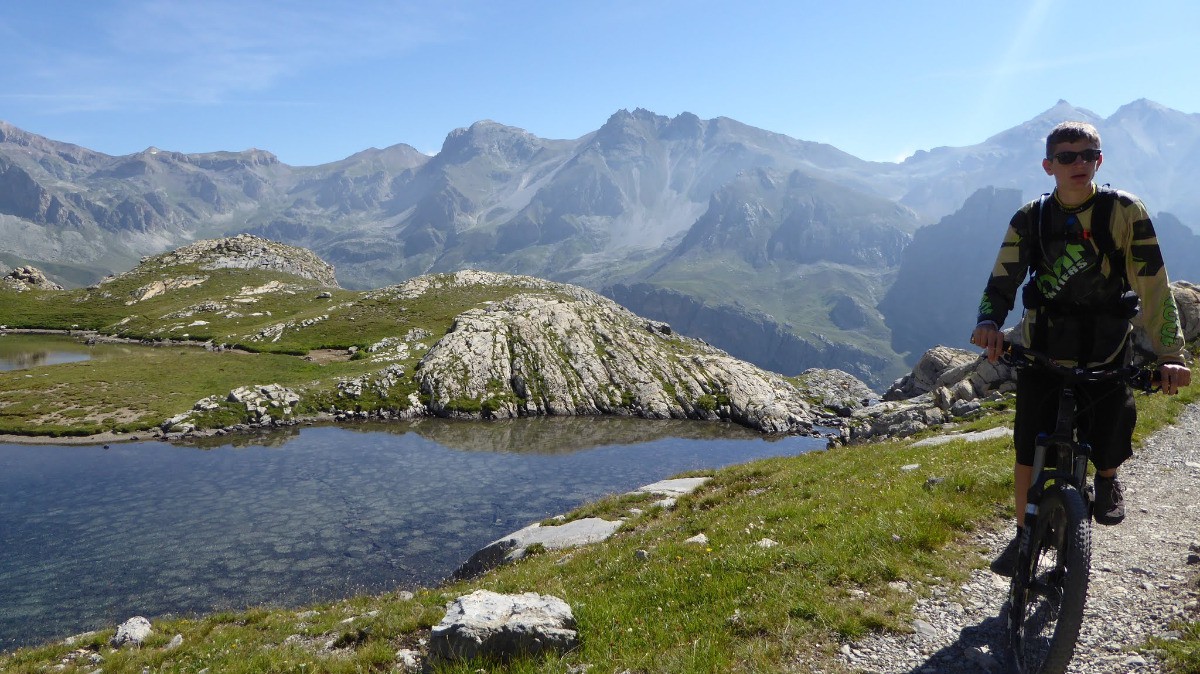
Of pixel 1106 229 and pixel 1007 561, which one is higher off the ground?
pixel 1106 229

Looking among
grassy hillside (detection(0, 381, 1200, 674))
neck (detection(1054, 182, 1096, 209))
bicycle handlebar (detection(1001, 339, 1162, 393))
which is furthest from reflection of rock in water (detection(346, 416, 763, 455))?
neck (detection(1054, 182, 1096, 209))

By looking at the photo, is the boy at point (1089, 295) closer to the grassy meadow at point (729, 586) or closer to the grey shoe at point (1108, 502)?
the grey shoe at point (1108, 502)

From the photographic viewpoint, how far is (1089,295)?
7.25 metres

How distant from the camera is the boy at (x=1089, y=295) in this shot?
7164 mm

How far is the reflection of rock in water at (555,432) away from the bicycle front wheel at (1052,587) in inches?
2063

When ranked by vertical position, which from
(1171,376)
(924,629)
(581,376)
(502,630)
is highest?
(1171,376)

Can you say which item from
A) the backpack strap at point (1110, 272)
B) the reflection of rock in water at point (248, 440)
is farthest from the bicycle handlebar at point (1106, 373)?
the reflection of rock in water at point (248, 440)

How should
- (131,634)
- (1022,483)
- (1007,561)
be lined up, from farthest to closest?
(131,634) → (1007,561) → (1022,483)

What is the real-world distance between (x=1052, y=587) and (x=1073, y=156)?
540 centimetres

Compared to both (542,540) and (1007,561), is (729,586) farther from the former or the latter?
(542,540)

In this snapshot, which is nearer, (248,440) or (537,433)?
(248,440)

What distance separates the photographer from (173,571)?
2825cm

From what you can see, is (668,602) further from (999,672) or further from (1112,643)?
(1112,643)

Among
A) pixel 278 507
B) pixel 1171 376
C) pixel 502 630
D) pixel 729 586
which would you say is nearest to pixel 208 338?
pixel 278 507
